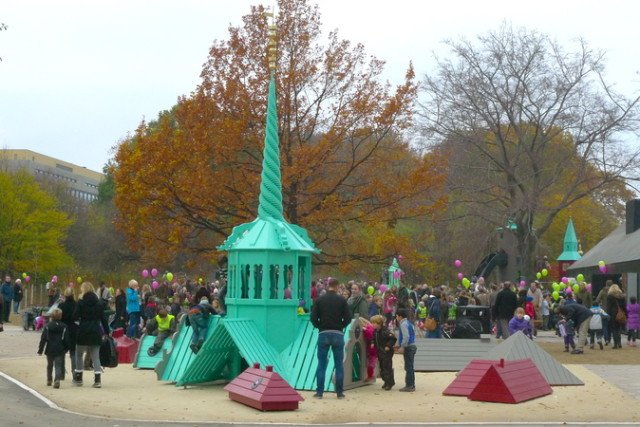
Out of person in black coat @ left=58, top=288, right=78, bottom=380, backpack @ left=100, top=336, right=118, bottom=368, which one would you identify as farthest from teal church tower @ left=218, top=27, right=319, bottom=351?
person in black coat @ left=58, top=288, right=78, bottom=380

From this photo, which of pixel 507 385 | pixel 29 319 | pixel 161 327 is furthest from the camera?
pixel 29 319

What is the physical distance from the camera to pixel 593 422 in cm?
1285

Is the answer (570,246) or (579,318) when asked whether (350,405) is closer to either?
(579,318)

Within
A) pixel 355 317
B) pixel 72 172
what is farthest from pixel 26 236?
pixel 72 172

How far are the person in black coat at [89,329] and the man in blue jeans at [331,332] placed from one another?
3.66m

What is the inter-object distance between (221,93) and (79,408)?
16.4 metres

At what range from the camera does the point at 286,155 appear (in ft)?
94.8

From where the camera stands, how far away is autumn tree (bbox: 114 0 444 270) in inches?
1100

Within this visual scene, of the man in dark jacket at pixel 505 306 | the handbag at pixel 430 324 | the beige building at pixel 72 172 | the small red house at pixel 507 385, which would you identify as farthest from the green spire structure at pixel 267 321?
the beige building at pixel 72 172

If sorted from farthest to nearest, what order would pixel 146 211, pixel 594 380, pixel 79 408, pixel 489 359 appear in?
pixel 146 211 → pixel 594 380 → pixel 489 359 → pixel 79 408

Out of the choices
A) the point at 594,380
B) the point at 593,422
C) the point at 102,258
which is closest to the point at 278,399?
the point at 593,422

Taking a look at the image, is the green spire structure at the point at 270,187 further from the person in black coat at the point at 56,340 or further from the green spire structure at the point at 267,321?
the person in black coat at the point at 56,340

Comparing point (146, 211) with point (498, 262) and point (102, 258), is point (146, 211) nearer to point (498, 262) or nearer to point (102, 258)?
point (498, 262)

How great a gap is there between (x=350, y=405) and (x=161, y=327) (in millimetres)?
6840
